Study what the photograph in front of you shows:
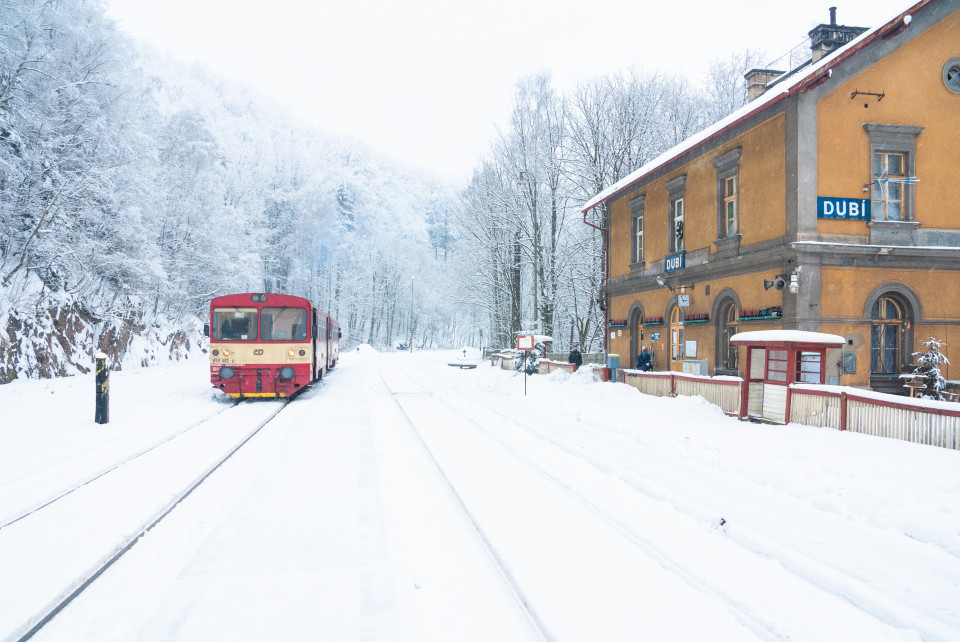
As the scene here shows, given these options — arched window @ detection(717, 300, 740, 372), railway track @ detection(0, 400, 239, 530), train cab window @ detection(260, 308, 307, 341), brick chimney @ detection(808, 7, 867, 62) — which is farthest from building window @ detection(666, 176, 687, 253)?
railway track @ detection(0, 400, 239, 530)

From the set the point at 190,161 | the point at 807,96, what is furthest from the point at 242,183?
the point at 807,96

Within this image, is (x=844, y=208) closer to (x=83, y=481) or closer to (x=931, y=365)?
(x=931, y=365)

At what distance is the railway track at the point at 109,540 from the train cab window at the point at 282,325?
587 cm

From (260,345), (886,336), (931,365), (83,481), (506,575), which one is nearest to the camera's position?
(506,575)

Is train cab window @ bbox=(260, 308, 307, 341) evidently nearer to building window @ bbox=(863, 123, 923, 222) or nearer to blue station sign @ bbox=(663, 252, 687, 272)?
blue station sign @ bbox=(663, 252, 687, 272)

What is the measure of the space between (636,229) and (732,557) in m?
19.1

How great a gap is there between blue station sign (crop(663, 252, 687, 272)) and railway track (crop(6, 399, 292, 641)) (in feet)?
46.0

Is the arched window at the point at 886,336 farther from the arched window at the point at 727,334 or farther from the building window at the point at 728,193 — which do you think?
the building window at the point at 728,193

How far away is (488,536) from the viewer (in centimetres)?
517

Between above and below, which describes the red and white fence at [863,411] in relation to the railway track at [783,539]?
above

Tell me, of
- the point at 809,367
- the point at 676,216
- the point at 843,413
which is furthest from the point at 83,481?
the point at 676,216

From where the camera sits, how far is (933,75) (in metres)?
14.8

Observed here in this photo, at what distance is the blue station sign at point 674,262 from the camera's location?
61.9ft

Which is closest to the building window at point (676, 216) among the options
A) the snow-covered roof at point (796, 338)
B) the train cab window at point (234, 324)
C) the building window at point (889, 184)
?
the building window at point (889, 184)
